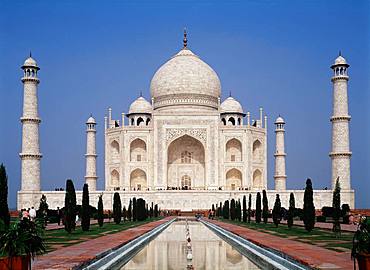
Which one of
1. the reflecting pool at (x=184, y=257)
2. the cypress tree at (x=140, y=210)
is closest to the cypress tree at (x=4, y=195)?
the reflecting pool at (x=184, y=257)

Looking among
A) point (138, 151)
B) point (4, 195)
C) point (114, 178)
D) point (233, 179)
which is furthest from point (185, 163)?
point (4, 195)

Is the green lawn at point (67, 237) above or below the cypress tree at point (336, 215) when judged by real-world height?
below

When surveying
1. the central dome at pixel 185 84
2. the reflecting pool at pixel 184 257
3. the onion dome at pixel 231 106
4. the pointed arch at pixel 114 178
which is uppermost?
the central dome at pixel 185 84

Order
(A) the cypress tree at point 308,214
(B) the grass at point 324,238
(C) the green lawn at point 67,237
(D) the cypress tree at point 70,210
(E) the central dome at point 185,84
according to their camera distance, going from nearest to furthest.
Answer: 1. (B) the grass at point 324,238
2. (C) the green lawn at point 67,237
3. (D) the cypress tree at point 70,210
4. (A) the cypress tree at point 308,214
5. (E) the central dome at point 185,84

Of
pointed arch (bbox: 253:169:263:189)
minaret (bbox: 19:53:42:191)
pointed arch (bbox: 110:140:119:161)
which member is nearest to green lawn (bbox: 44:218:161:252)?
minaret (bbox: 19:53:42:191)

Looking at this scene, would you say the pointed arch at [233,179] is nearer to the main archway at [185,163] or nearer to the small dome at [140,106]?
the main archway at [185,163]

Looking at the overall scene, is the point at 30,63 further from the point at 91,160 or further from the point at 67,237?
the point at 67,237
